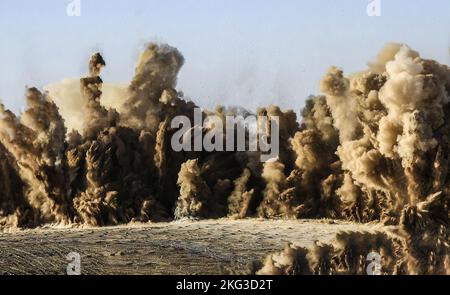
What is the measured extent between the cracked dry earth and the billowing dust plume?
48 cm

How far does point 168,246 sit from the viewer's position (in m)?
25.9

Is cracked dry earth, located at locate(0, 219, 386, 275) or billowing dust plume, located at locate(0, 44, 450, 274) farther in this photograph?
cracked dry earth, located at locate(0, 219, 386, 275)

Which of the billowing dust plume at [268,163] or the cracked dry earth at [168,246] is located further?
the cracked dry earth at [168,246]

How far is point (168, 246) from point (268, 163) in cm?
281

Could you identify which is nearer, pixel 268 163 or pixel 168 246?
pixel 168 246

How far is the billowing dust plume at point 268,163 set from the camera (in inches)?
982

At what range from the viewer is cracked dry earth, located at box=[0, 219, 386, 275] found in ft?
83.5

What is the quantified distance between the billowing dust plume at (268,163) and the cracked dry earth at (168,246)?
18.8 inches

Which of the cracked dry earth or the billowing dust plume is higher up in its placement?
the billowing dust plume

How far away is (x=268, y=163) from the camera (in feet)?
88.5

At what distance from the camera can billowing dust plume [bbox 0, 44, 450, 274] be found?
982 inches

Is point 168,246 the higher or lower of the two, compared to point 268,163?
lower
